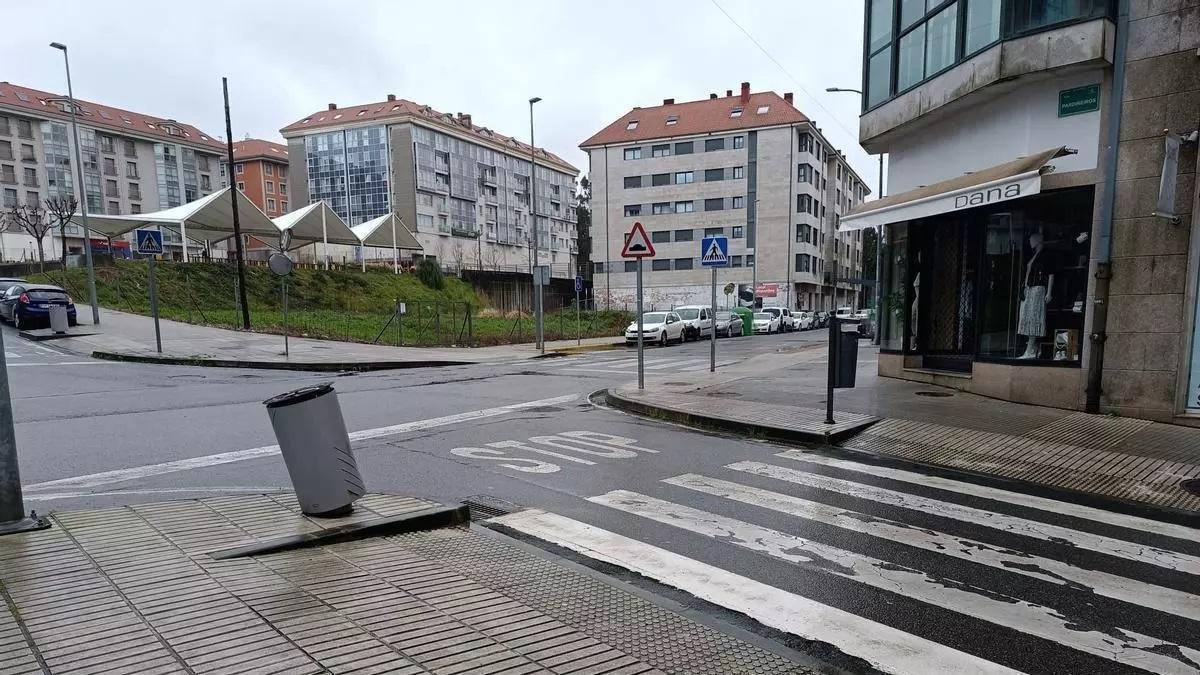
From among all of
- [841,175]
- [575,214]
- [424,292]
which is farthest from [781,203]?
[575,214]

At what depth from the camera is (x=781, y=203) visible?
6253cm

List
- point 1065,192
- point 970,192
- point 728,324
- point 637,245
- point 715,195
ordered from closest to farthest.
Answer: point 1065,192 → point 970,192 → point 637,245 → point 728,324 → point 715,195

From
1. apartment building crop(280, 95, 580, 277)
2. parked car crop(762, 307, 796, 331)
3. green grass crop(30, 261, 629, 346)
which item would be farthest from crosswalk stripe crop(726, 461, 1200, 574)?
apartment building crop(280, 95, 580, 277)

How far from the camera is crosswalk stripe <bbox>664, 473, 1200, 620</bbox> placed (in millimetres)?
3650

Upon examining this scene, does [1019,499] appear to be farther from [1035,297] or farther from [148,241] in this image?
[148,241]

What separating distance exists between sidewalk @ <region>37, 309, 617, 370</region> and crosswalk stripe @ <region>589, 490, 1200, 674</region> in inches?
570

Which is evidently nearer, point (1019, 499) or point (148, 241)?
point (1019, 499)

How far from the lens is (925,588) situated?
3.77 metres

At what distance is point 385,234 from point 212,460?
5138 centimetres

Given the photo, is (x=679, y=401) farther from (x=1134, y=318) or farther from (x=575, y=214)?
(x=575, y=214)

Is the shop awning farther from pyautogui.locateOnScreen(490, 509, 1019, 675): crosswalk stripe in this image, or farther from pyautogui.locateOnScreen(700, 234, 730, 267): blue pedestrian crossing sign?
pyautogui.locateOnScreen(490, 509, 1019, 675): crosswalk stripe

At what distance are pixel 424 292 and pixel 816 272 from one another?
41.1 metres

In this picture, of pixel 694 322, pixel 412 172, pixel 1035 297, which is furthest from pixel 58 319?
pixel 412 172

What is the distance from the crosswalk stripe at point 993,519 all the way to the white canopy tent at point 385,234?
5007 cm
